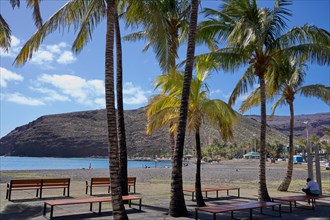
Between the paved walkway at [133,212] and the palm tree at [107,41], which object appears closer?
the palm tree at [107,41]

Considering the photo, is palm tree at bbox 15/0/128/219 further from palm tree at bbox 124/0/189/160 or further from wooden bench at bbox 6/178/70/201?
wooden bench at bbox 6/178/70/201

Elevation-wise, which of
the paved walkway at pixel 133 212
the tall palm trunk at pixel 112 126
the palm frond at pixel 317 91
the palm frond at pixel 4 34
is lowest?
the paved walkway at pixel 133 212

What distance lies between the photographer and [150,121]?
479 inches

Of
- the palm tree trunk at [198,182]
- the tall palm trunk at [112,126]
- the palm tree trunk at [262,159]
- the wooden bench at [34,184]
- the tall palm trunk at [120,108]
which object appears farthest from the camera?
the tall palm trunk at [120,108]

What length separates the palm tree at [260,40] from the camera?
12914 millimetres

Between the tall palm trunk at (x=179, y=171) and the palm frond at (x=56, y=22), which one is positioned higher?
the palm frond at (x=56, y=22)

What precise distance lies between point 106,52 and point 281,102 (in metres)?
14.1

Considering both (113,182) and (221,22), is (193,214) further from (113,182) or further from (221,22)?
(221,22)

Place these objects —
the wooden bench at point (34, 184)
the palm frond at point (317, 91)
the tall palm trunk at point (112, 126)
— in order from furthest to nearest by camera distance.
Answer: the palm frond at point (317, 91) → the wooden bench at point (34, 184) → the tall palm trunk at point (112, 126)

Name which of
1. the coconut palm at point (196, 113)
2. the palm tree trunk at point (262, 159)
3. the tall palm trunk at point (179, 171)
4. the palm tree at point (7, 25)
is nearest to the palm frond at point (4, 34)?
the palm tree at point (7, 25)

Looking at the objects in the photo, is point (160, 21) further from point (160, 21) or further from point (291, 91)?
point (291, 91)

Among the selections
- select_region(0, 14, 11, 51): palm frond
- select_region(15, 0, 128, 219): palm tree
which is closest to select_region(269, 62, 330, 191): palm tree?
select_region(15, 0, 128, 219): palm tree

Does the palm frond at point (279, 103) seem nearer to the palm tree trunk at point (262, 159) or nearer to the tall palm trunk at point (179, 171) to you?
the palm tree trunk at point (262, 159)

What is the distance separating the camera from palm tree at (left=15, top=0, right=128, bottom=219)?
24.6 feet
